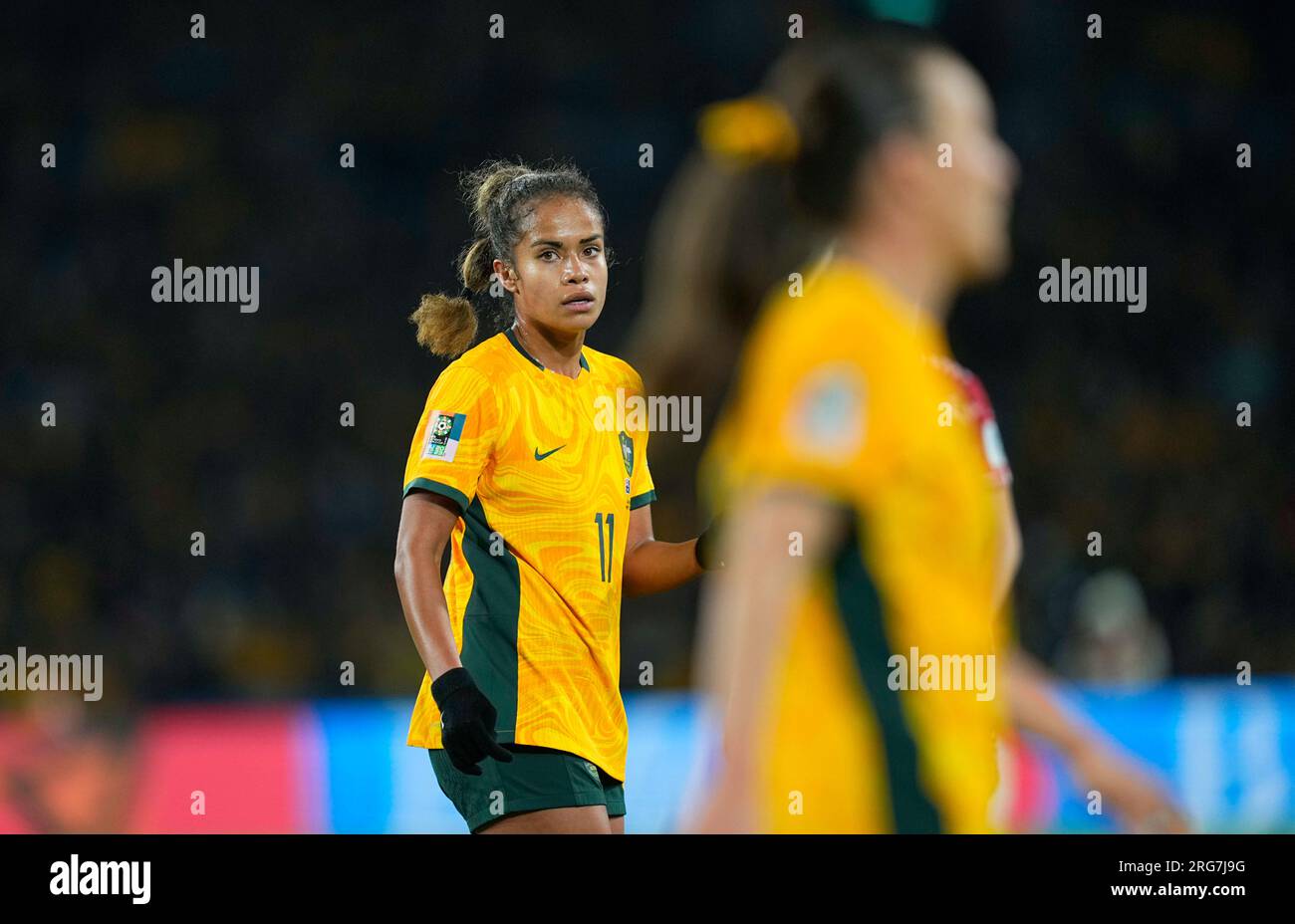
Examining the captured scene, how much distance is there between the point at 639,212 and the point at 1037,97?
8.45 feet

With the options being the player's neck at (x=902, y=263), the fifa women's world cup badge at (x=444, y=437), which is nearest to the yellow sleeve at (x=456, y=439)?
the fifa women's world cup badge at (x=444, y=437)

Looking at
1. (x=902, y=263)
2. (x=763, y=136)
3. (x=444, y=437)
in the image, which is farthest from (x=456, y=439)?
(x=902, y=263)

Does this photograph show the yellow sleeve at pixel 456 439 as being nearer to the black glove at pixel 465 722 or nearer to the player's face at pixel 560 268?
the player's face at pixel 560 268

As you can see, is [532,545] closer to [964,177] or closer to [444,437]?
[444,437]

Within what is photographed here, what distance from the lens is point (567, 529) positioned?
339cm

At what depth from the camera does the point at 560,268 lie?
3.60 meters

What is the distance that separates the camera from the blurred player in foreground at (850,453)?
1.60 m

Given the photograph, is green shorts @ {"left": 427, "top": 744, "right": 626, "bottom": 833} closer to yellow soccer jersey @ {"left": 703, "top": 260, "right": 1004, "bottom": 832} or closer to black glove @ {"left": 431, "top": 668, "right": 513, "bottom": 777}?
black glove @ {"left": 431, "top": 668, "right": 513, "bottom": 777}

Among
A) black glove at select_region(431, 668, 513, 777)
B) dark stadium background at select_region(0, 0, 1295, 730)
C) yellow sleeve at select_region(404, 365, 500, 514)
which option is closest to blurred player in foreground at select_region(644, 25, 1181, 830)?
black glove at select_region(431, 668, 513, 777)

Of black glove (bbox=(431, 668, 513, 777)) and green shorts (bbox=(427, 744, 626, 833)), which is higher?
black glove (bbox=(431, 668, 513, 777))

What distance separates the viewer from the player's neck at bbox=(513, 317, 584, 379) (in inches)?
142

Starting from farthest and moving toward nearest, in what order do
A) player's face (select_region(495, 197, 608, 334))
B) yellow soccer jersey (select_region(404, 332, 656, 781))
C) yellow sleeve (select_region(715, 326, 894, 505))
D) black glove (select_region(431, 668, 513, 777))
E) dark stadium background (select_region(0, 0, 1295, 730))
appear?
1. dark stadium background (select_region(0, 0, 1295, 730))
2. player's face (select_region(495, 197, 608, 334))
3. yellow soccer jersey (select_region(404, 332, 656, 781))
4. black glove (select_region(431, 668, 513, 777))
5. yellow sleeve (select_region(715, 326, 894, 505))

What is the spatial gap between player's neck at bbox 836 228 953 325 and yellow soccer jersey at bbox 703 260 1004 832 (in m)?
0.02

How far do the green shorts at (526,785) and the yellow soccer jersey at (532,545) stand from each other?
3 cm
